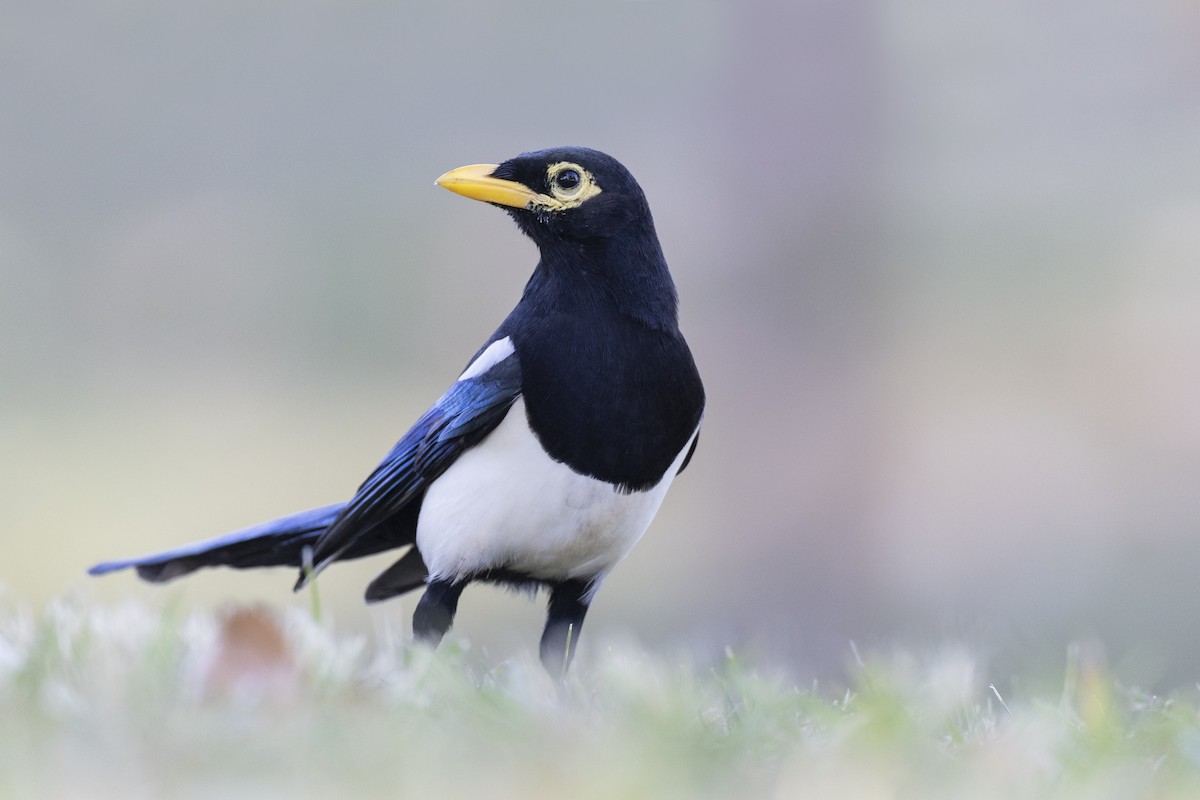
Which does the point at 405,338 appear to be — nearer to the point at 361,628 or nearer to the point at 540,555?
the point at 361,628

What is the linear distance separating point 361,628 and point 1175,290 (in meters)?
5.15

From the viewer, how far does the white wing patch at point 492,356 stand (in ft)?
10.1

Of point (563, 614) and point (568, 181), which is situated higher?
point (568, 181)

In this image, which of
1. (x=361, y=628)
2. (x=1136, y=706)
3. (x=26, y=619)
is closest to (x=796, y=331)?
(x=361, y=628)

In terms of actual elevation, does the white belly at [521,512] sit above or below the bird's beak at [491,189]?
below

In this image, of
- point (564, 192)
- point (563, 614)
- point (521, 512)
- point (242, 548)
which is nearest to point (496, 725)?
point (521, 512)

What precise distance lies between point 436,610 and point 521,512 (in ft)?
0.98

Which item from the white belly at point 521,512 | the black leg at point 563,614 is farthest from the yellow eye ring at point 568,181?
the black leg at point 563,614

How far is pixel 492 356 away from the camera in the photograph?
310 centimetres

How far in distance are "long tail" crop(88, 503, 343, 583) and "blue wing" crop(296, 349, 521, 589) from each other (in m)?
0.13

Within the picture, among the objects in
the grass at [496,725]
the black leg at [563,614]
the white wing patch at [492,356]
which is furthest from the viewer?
the black leg at [563,614]

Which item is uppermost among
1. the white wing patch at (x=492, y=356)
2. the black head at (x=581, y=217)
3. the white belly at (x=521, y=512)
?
the black head at (x=581, y=217)

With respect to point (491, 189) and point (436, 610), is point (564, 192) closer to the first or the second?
point (491, 189)

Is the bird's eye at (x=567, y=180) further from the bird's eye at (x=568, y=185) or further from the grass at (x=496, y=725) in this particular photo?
the grass at (x=496, y=725)
